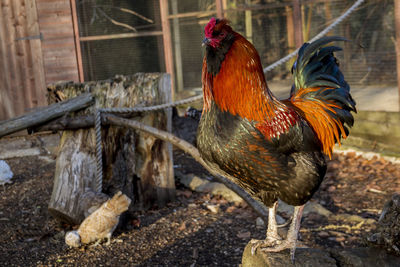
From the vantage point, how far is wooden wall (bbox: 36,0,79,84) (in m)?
8.67

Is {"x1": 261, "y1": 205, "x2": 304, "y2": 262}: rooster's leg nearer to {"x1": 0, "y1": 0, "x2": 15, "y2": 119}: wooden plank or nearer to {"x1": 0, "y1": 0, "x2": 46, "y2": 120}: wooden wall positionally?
{"x1": 0, "y1": 0, "x2": 46, "y2": 120}: wooden wall

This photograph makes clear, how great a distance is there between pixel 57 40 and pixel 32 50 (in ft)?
1.65

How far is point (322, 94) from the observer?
325cm

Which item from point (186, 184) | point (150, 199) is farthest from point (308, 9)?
point (150, 199)

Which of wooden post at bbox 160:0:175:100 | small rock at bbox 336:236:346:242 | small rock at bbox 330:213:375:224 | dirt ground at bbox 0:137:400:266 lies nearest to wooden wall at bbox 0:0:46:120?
wooden post at bbox 160:0:175:100

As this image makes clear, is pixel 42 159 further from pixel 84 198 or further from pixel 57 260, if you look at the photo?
pixel 57 260

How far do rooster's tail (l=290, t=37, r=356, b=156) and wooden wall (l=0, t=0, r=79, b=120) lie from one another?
6442 millimetres

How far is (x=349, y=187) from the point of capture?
586 centimetres

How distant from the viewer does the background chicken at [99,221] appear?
163 inches

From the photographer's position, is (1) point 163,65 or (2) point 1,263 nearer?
(2) point 1,263

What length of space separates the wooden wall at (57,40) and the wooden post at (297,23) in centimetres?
418

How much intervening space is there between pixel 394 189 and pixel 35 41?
675 cm

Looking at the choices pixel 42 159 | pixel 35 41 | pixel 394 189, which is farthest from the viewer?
pixel 35 41

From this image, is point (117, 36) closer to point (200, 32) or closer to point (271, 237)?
point (200, 32)
